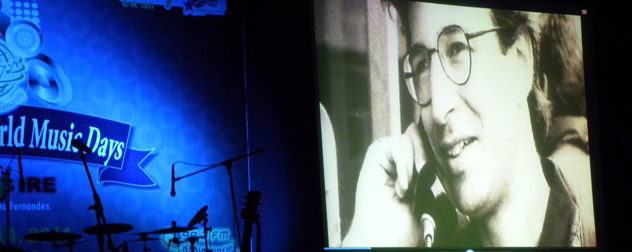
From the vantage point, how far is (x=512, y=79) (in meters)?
6.28

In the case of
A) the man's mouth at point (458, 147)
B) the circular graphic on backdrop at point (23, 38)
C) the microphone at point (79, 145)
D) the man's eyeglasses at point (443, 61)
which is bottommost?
the man's mouth at point (458, 147)

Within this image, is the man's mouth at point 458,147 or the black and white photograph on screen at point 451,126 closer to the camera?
the black and white photograph on screen at point 451,126

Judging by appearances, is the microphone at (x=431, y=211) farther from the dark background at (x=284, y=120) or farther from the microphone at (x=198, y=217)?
the microphone at (x=198, y=217)

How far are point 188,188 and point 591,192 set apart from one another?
290cm

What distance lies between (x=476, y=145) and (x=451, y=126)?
23 centimetres

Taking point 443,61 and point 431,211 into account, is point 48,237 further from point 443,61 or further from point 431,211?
point 443,61

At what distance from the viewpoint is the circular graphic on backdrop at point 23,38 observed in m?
5.46

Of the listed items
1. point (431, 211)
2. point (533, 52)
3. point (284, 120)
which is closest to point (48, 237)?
point (284, 120)

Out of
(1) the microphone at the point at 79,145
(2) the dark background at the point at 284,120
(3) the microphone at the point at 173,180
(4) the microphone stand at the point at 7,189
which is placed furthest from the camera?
(2) the dark background at the point at 284,120

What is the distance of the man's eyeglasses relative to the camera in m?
6.01

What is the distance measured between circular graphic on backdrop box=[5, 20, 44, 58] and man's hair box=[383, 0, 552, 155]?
315 cm

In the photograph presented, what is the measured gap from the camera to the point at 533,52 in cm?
637

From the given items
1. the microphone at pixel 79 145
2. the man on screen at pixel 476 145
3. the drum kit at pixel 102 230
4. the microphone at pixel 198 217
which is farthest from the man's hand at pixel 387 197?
the microphone at pixel 79 145

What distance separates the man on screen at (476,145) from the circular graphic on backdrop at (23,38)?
223 cm
